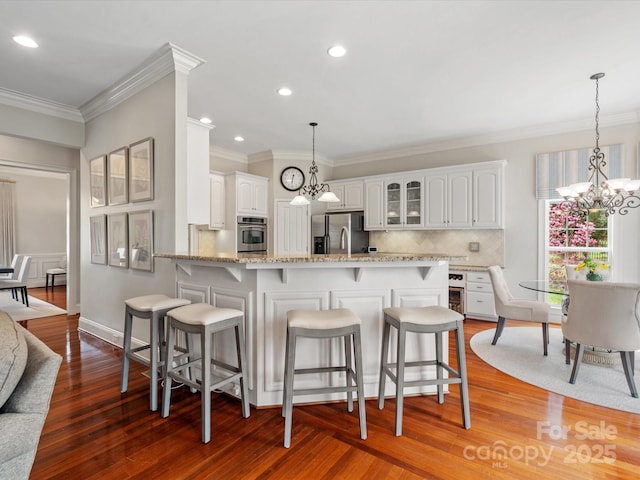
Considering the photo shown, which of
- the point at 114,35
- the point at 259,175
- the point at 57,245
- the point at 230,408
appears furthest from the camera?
the point at 57,245

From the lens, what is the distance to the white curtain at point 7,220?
731 cm

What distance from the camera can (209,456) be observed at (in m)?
1.84

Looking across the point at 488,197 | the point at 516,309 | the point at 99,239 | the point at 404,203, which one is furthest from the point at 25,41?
the point at 488,197

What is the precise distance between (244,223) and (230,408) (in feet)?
12.3

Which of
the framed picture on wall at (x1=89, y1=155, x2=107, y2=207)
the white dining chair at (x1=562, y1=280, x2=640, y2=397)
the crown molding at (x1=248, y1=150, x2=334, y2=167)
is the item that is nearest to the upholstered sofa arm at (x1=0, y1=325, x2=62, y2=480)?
the framed picture on wall at (x1=89, y1=155, x2=107, y2=207)

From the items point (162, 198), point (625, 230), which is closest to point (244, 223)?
point (162, 198)

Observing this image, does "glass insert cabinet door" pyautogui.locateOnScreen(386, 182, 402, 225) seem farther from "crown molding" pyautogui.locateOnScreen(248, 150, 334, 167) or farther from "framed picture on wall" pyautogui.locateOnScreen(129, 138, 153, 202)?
"framed picture on wall" pyautogui.locateOnScreen(129, 138, 153, 202)

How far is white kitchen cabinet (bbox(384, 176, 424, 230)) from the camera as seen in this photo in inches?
217

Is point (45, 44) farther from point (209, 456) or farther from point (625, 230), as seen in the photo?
point (625, 230)

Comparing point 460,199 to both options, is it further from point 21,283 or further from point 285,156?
point 21,283

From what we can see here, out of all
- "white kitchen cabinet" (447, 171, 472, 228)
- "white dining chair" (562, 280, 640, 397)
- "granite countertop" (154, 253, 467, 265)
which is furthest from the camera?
"white kitchen cabinet" (447, 171, 472, 228)

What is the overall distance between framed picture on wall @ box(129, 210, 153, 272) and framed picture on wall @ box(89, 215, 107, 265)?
0.60 metres

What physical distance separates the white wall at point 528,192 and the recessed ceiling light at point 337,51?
329 centimetres

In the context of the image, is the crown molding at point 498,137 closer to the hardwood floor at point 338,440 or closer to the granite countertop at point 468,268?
the granite countertop at point 468,268
